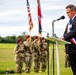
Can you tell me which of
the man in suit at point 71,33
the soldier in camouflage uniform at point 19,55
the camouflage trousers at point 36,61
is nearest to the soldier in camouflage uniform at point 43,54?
the camouflage trousers at point 36,61

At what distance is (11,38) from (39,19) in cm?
5755

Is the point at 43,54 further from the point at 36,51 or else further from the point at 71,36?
the point at 71,36

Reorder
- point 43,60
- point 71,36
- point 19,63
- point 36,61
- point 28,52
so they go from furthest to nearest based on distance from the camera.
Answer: point 43,60, point 36,61, point 28,52, point 19,63, point 71,36

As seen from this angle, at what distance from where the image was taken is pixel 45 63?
64.6ft

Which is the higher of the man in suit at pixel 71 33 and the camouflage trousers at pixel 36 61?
the man in suit at pixel 71 33

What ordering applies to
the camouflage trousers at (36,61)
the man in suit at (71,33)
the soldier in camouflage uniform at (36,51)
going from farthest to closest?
the camouflage trousers at (36,61), the soldier in camouflage uniform at (36,51), the man in suit at (71,33)

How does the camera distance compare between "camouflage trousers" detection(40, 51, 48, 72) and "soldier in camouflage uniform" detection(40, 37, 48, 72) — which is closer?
"soldier in camouflage uniform" detection(40, 37, 48, 72)

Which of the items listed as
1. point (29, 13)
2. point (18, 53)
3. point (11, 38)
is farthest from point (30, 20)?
point (11, 38)

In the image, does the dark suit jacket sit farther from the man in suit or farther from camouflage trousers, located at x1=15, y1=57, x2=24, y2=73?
camouflage trousers, located at x1=15, y1=57, x2=24, y2=73

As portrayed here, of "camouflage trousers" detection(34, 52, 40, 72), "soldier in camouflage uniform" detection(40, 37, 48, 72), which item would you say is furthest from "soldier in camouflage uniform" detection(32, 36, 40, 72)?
"soldier in camouflage uniform" detection(40, 37, 48, 72)

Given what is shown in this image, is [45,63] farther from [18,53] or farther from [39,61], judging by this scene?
[18,53]

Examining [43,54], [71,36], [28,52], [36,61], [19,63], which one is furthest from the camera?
[43,54]

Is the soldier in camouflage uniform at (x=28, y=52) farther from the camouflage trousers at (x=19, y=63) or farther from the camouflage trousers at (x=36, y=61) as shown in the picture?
the camouflage trousers at (x=19, y=63)

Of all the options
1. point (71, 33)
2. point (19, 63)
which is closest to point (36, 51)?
point (19, 63)
